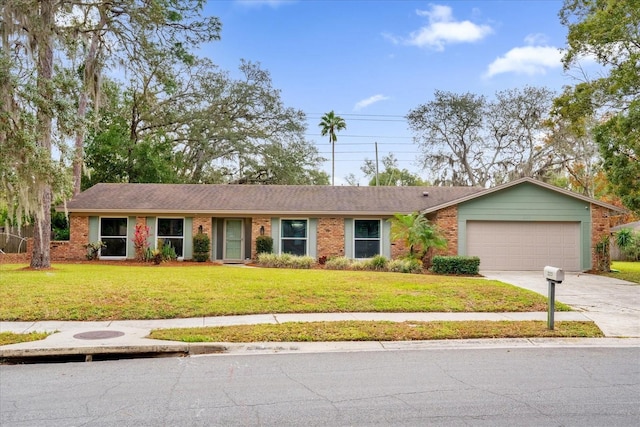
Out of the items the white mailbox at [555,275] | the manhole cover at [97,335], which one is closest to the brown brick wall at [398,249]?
the white mailbox at [555,275]

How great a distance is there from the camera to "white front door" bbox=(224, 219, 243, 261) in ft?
68.6

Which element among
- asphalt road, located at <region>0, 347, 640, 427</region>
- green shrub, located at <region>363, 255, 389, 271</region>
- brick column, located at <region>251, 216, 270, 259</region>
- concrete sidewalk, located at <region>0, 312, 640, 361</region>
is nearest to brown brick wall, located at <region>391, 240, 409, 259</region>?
green shrub, located at <region>363, 255, 389, 271</region>

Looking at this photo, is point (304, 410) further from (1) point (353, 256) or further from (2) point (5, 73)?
(1) point (353, 256)

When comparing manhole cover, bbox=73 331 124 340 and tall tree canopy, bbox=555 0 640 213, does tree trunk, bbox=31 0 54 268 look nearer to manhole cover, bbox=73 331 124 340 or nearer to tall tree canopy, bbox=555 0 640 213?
manhole cover, bbox=73 331 124 340

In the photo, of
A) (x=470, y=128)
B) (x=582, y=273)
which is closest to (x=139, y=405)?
(x=582, y=273)

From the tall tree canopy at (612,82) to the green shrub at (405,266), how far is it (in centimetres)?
694

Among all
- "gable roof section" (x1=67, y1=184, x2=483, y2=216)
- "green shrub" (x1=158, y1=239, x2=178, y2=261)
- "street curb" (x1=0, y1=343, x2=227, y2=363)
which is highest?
"gable roof section" (x1=67, y1=184, x2=483, y2=216)

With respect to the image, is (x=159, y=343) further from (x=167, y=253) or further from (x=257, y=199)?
(x=257, y=199)

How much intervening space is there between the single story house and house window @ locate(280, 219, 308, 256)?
0.14 feet

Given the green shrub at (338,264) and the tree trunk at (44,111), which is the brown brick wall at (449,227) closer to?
the green shrub at (338,264)

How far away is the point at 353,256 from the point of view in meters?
19.9

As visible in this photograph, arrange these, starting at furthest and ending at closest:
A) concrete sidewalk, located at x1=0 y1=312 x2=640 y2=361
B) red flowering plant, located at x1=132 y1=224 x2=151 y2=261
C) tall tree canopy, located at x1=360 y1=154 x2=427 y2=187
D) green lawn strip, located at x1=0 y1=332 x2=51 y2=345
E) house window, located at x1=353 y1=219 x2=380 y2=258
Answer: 1. tall tree canopy, located at x1=360 y1=154 x2=427 y2=187
2. house window, located at x1=353 y1=219 x2=380 y2=258
3. red flowering plant, located at x1=132 y1=224 x2=151 y2=261
4. green lawn strip, located at x1=0 y1=332 x2=51 y2=345
5. concrete sidewalk, located at x1=0 y1=312 x2=640 y2=361

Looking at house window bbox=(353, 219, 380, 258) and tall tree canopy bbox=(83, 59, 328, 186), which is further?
tall tree canopy bbox=(83, 59, 328, 186)

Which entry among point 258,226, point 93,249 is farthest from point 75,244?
point 258,226
